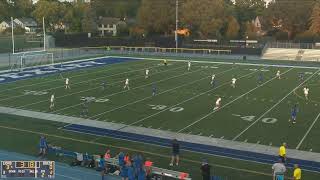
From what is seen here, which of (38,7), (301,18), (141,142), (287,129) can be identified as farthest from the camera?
(38,7)

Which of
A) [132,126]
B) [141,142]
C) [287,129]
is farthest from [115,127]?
[287,129]

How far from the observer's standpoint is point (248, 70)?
147 feet

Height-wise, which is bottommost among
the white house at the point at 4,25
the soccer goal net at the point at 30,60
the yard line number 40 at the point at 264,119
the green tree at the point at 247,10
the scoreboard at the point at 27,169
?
the yard line number 40 at the point at 264,119

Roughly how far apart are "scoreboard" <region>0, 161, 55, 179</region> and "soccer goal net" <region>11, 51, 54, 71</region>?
33.8 metres

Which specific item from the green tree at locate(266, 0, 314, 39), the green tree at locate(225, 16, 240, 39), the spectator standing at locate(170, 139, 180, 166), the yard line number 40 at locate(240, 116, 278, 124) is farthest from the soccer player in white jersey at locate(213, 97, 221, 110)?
the green tree at locate(266, 0, 314, 39)

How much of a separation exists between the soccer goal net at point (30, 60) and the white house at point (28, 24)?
152 feet

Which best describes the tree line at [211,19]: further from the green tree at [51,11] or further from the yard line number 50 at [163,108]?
the yard line number 50 at [163,108]

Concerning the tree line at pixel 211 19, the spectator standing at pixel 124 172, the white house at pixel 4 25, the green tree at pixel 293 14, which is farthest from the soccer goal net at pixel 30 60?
the green tree at pixel 293 14

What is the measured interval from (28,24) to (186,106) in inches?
3258

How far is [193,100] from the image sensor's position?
28984 mm

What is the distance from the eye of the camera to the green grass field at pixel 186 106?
19734mm

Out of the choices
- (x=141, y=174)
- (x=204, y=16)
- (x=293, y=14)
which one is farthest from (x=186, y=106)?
(x=293, y=14)

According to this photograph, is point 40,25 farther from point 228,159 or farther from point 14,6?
point 228,159

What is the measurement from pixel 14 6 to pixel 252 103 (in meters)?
88.0
